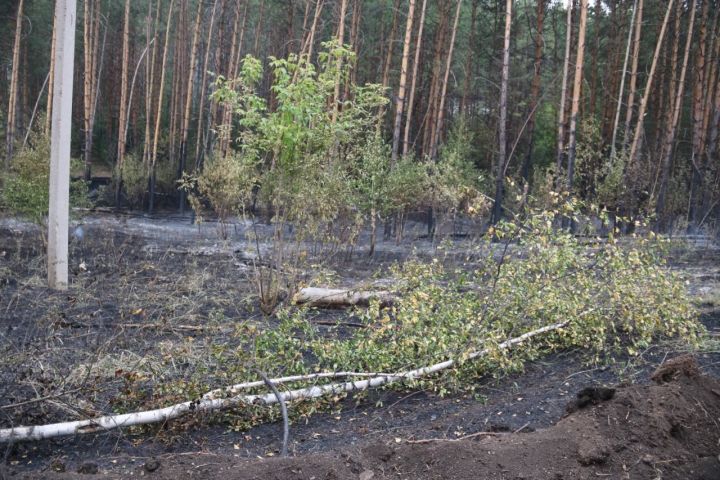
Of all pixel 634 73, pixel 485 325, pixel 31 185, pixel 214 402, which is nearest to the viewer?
pixel 214 402

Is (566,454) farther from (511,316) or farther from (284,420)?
(511,316)

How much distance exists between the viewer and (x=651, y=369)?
5848 mm

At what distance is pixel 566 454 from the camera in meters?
3.64

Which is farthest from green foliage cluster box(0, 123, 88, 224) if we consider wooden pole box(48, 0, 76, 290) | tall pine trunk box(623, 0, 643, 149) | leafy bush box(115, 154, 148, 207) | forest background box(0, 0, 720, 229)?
tall pine trunk box(623, 0, 643, 149)

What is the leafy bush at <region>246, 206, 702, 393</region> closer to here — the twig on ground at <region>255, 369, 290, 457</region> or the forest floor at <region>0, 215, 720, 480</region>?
the forest floor at <region>0, 215, 720, 480</region>

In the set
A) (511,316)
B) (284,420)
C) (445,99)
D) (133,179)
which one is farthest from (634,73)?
(284,420)

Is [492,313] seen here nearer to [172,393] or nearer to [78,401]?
[172,393]

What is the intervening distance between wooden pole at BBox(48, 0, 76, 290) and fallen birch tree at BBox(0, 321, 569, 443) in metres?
5.41

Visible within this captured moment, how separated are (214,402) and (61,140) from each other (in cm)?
567

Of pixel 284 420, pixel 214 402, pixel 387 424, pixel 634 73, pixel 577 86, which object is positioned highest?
pixel 634 73

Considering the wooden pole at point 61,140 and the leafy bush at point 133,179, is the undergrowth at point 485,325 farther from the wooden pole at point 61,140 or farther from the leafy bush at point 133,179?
the leafy bush at point 133,179

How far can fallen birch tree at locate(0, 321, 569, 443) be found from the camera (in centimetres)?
405

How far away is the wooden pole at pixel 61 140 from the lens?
8555 millimetres

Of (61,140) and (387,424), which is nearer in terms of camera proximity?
(387,424)
